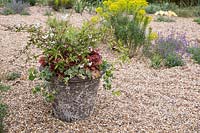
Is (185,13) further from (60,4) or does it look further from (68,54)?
(68,54)

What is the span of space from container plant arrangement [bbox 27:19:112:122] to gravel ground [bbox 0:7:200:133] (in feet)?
0.63

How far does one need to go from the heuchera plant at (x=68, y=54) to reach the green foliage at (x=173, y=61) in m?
1.89

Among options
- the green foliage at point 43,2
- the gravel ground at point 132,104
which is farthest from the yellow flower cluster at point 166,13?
the gravel ground at point 132,104

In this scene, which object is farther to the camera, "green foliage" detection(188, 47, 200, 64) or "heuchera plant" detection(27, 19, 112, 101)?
"green foliage" detection(188, 47, 200, 64)

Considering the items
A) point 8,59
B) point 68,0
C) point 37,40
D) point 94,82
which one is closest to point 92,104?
point 94,82

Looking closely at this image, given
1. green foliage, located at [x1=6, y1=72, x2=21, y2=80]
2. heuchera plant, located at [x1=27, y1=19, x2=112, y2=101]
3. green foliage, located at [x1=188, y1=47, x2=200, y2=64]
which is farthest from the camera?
green foliage, located at [x1=188, y1=47, x2=200, y2=64]

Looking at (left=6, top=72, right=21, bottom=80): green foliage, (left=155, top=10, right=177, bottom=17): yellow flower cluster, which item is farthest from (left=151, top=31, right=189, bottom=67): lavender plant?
(left=155, top=10, right=177, bottom=17): yellow flower cluster

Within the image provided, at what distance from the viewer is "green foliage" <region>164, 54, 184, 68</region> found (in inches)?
198

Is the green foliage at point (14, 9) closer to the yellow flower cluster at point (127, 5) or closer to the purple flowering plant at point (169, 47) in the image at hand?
the yellow flower cluster at point (127, 5)

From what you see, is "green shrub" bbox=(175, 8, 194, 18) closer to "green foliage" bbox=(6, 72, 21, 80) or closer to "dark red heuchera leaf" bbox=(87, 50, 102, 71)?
"green foliage" bbox=(6, 72, 21, 80)

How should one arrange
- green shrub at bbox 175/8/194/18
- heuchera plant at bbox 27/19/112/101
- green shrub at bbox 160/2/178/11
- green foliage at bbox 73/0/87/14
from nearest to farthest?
heuchera plant at bbox 27/19/112/101 → green foliage at bbox 73/0/87/14 → green shrub at bbox 175/8/194/18 → green shrub at bbox 160/2/178/11

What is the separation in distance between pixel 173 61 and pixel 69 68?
229 cm

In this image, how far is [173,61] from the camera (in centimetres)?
504

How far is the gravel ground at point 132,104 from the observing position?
132 inches
